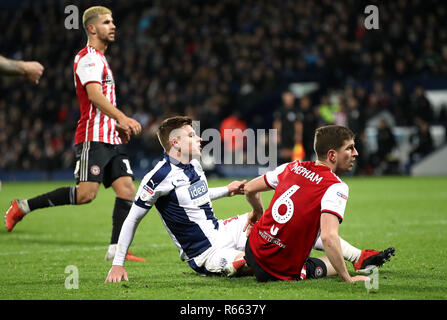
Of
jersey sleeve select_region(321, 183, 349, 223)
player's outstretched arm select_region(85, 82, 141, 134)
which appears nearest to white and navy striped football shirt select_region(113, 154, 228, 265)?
player's outstretched arm select_region(85, 82, 141, 134)

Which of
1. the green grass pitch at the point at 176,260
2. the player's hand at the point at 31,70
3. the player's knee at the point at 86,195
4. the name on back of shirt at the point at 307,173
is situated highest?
the player's hand at the point at 31,70

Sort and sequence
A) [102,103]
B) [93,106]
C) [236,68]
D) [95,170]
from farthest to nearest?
[236,68] < [93,106] < [95,170] < [102,103]

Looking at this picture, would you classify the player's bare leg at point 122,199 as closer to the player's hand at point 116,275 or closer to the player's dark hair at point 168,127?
the player's dark hair at point 168,127

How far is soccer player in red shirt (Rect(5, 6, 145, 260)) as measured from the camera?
5.73 meters

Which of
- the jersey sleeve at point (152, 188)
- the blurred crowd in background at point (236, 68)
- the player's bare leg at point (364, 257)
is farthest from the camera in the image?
the blurred crowd in background at point (236, 68)

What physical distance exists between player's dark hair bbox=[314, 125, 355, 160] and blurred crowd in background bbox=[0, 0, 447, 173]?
11.1 metres

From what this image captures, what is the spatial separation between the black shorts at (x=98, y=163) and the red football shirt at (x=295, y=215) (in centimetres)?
198

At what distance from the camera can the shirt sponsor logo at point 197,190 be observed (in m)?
4.69

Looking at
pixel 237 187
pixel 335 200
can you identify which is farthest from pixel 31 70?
pixel 335 200

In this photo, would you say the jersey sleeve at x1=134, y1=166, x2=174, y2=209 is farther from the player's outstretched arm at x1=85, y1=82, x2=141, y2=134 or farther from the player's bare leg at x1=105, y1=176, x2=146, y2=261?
the player's bare leg at x1=105, y1=176, x2=146, y2=261

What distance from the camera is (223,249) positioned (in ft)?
15.3

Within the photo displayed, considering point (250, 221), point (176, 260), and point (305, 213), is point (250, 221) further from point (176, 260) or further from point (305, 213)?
A: point (176, 260)

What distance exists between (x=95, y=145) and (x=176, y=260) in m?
1.24

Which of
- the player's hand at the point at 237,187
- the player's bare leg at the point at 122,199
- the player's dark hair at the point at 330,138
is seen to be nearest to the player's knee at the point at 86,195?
the player's bare leg at the point at 122,199
